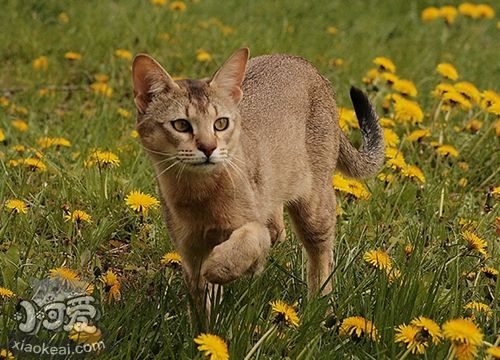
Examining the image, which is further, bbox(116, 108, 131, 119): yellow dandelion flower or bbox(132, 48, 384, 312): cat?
bbox(116, 108, 131, 119): yellow dandelion flower

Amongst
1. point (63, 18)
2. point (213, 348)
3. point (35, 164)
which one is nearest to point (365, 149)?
point (35, 164)

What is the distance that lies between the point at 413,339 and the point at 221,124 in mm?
1019

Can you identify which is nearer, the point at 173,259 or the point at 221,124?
the point at 221,124

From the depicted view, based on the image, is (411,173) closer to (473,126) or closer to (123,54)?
(473,126)

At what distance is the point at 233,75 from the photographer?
3.69 m

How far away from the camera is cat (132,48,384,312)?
337 cm

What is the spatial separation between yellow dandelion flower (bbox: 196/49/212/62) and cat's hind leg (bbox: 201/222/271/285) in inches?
121

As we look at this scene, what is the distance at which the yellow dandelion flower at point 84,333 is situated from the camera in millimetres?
3014

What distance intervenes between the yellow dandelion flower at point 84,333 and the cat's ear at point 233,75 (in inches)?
41.2

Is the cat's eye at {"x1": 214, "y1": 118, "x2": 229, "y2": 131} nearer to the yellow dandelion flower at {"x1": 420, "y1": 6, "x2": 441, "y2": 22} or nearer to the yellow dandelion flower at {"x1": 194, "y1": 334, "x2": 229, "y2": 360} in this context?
the yellow dandelion flower at {"x1": 194, "y1": 334, "x2": 229, "y2": 360}

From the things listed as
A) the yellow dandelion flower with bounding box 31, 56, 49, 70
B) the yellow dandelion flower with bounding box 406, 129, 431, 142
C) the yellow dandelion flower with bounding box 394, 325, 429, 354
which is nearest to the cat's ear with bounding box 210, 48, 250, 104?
the yellow dandelion flower with bounding box 394, 325, 429, 354

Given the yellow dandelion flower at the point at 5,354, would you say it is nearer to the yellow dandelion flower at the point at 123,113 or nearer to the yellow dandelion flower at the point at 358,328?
the yellow dandelion flower at the point at 358,328

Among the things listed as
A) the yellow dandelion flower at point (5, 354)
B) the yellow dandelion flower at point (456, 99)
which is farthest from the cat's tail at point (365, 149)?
the yellow dandelion flower at point (5, 354)

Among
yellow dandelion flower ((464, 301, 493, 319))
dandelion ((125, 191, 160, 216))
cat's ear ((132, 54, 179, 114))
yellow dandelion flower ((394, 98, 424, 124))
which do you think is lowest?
yellow dandelion flower ((464, 301, 493, 319))
